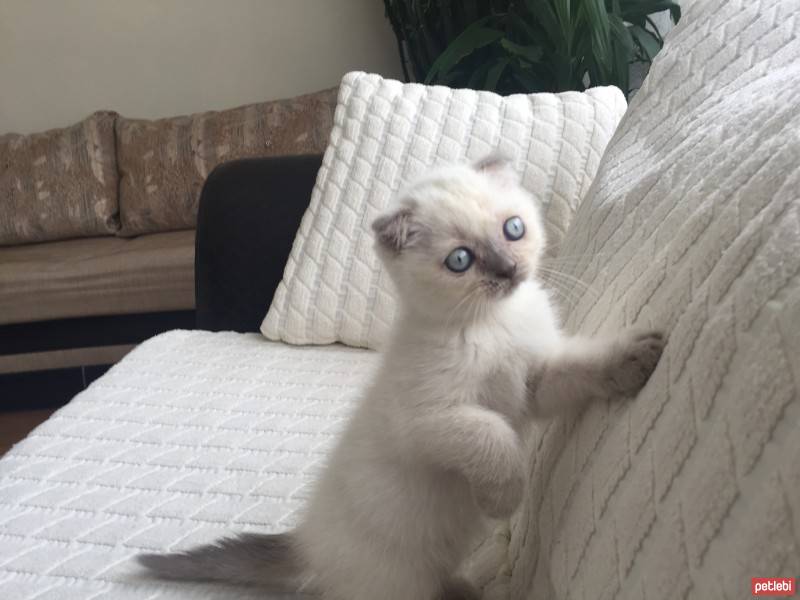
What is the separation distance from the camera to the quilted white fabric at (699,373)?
0.40 m

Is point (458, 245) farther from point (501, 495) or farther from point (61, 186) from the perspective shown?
point (61, 186)

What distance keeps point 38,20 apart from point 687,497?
403cm

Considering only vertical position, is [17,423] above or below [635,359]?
below

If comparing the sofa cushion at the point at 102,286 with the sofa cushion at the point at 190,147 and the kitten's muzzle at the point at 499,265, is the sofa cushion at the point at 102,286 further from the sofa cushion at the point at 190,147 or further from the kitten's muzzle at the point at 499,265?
the kitten's muzzle at the point at 499,265

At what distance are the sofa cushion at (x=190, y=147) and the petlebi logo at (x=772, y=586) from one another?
9.57 ft

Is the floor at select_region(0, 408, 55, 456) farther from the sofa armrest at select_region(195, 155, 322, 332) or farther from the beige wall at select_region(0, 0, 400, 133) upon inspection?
the beige wall at select_region(0, 0, 400, 133)

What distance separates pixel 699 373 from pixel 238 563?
0.59 m

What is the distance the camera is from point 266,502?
105 centimetres

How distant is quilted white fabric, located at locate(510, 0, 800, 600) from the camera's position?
404 millimetres

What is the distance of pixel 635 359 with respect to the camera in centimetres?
61

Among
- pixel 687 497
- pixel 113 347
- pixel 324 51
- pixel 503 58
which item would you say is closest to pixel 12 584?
pixel 687 497

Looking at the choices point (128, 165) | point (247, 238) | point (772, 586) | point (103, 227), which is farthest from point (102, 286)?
point (772, 586)

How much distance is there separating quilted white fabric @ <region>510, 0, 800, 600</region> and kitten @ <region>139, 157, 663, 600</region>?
0.18ft

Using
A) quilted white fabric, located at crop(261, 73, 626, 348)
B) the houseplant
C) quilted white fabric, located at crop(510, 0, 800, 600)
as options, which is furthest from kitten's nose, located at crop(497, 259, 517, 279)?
the houseplant
